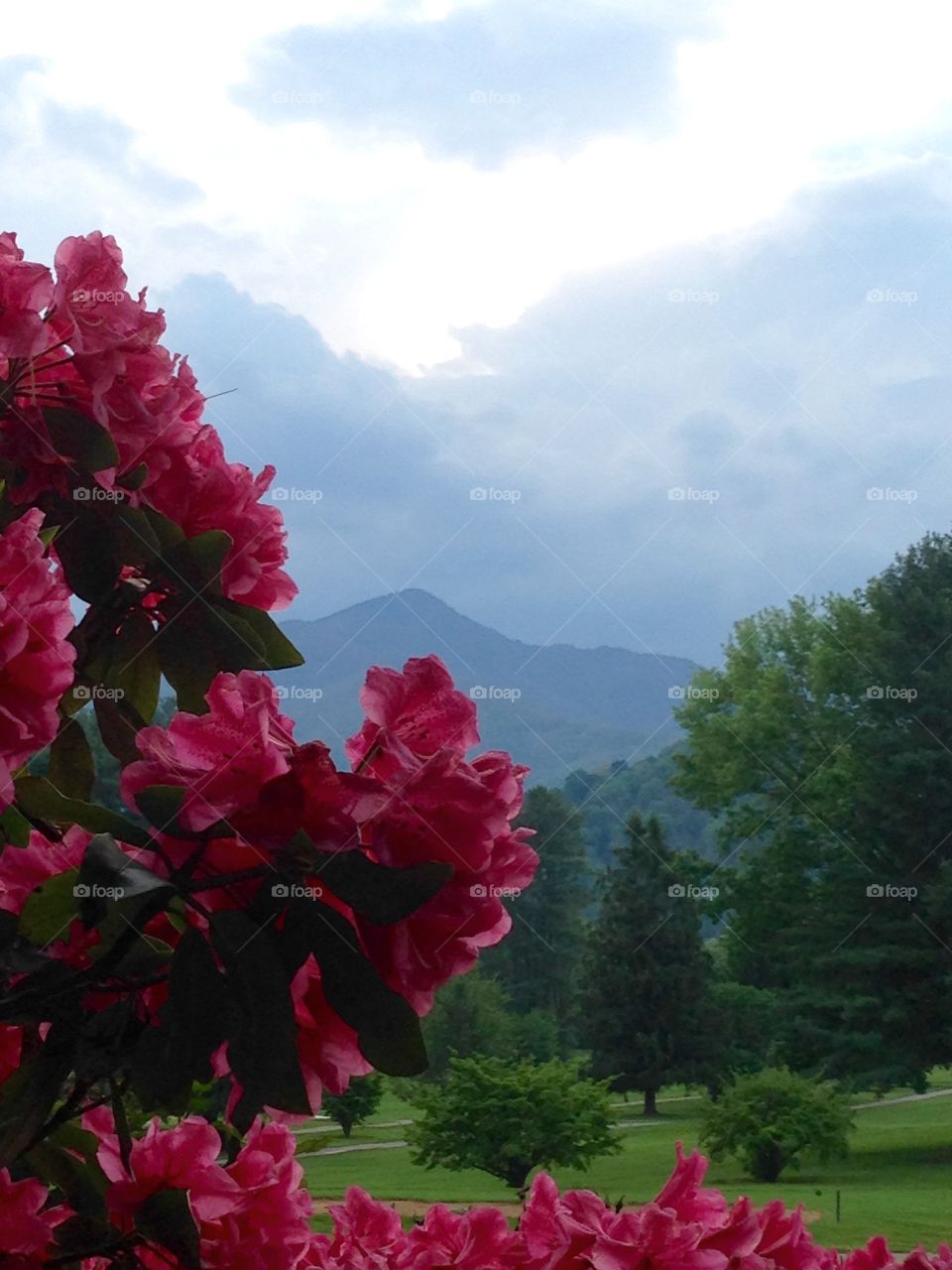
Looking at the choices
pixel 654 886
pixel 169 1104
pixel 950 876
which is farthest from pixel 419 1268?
pixel 654 886

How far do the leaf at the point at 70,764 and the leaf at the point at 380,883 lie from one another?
0.32 metres

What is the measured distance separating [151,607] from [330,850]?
36cm

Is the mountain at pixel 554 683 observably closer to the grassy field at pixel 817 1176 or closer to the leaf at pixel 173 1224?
the grassy field at pixel 817 1176

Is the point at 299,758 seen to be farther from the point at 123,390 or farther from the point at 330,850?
the point at 123,390

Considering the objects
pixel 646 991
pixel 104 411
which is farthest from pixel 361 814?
pixel 646 991

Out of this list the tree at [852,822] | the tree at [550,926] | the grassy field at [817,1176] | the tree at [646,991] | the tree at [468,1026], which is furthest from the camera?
the tree at [550,926]

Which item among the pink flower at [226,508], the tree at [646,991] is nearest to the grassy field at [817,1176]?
the tree at [646,991]

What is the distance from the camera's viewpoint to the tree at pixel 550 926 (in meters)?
12.3

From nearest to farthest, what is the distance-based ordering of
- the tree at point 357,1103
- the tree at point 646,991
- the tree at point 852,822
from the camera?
the tree at point 357,1103, the tree at point 852,822, the tree at point 646,991

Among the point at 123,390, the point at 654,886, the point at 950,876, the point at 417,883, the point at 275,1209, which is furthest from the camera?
the point at 654,886

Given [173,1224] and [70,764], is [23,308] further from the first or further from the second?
A: [173,1224]

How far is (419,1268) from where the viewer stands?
2.79ft

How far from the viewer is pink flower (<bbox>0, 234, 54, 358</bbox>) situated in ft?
2.48

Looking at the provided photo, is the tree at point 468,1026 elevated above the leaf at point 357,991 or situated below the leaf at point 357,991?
below
